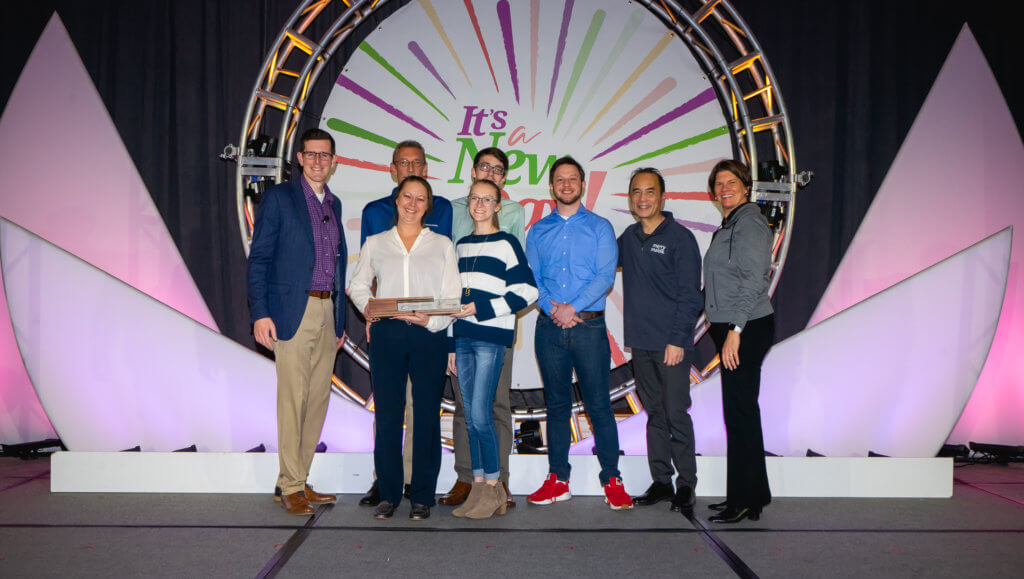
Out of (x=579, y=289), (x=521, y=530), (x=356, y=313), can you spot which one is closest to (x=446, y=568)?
(x=521, y=530)

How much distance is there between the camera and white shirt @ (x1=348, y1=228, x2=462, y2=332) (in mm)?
2742

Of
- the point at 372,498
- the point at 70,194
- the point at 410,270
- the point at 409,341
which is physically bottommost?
the point at 372,498

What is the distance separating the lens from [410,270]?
2748mm

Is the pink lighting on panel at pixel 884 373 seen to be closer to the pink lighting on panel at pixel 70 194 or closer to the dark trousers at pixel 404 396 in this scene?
the dark trousers at pixel 404 396

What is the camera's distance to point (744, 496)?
110 inches

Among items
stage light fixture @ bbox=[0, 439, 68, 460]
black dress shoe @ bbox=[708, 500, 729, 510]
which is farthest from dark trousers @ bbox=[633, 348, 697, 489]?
stage light fixture @ bbox=[0, 439, 68, 460]

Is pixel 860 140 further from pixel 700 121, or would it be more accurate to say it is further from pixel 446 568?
pixel 446 568

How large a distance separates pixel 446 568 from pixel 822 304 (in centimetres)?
314

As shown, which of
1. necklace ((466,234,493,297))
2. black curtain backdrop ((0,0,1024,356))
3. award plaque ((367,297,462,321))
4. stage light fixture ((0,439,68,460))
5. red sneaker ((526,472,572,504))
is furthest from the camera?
black curtain backdrop ((0,0,1024,356))

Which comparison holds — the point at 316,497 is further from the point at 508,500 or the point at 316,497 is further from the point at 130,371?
the point at 130,371

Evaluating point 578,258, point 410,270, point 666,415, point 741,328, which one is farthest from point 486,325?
point 741,328

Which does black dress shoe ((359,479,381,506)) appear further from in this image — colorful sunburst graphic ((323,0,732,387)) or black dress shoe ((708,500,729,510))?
black dress shoe ((708,500,729,510))

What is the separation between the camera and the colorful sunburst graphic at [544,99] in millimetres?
3961

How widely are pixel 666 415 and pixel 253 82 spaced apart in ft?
10.2
